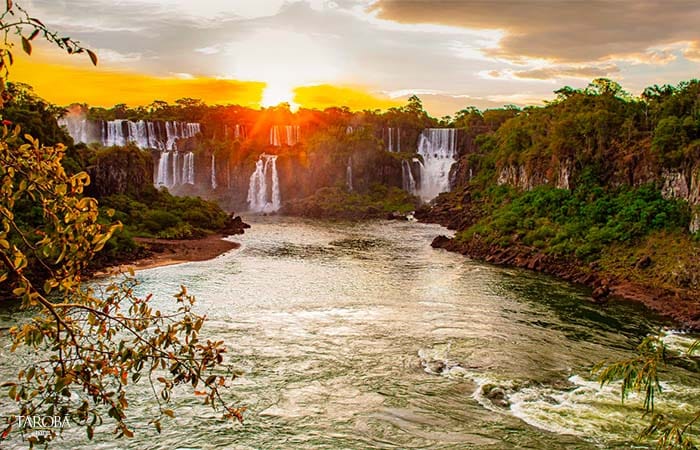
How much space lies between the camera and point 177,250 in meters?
43.7

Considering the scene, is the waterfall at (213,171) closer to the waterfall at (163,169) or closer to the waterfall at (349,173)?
the waterfall at (163,169)

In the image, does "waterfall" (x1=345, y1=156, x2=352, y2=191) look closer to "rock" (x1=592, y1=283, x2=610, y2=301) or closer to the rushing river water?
the rushing river water

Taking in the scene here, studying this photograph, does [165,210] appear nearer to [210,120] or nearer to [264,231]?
[264,231]

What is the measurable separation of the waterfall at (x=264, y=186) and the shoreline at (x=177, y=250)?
3505 cm

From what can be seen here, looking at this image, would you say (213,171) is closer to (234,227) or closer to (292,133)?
(292,133)

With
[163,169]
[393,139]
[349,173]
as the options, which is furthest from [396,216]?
[163,169]

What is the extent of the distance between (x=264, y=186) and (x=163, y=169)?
1459 centimetres

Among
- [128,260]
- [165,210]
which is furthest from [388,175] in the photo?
[128,260]

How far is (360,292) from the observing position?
31.0m

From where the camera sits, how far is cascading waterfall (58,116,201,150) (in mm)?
Result: 87688

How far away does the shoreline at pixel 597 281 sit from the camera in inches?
1046

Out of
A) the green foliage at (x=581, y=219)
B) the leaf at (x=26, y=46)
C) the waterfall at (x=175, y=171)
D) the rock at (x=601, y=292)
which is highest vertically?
the waterfall at (x=175, y=171)

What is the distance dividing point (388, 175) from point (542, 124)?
120ft

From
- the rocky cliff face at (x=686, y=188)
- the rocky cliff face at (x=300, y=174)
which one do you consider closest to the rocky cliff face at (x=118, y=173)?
the rocky cliff face at (x=300, y=174)
